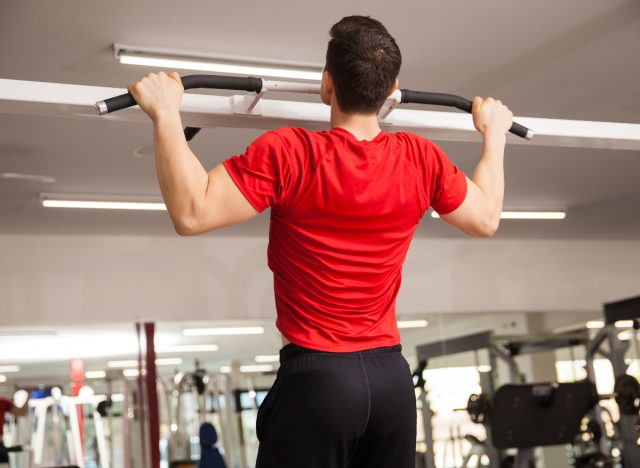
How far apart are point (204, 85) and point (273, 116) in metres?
0.16

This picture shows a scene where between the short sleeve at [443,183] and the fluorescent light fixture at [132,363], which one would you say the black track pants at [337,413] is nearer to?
the short sleeve at [443,183]

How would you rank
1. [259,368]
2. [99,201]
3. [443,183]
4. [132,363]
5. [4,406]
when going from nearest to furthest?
[443,183]
[99,201]
[4,406]
[132,363]
[259,368]

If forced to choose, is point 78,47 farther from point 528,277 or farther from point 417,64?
point 528,277

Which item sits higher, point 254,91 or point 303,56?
point 303,56

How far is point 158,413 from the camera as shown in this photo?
727 cm

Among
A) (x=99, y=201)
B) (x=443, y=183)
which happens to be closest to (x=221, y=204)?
(x=443, y=183)

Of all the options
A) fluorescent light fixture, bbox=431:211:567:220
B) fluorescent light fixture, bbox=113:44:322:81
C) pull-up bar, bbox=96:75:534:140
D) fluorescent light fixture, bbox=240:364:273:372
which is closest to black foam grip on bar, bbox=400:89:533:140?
pull-up bar, bbox=96:75:534:140

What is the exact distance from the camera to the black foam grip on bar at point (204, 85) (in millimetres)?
1277

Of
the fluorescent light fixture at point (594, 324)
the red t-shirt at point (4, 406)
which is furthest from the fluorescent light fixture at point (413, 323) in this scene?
the red t-shirt at point (4, 406)

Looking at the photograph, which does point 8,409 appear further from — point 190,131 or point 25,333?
point 190,131

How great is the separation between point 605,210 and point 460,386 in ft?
6.91

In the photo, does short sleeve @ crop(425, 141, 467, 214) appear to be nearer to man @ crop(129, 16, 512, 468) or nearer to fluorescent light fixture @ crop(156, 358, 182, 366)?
man @ crop(129, 16, 512, 468)

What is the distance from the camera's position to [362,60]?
1223mm

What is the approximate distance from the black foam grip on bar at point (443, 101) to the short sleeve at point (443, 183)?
0.52 feet
